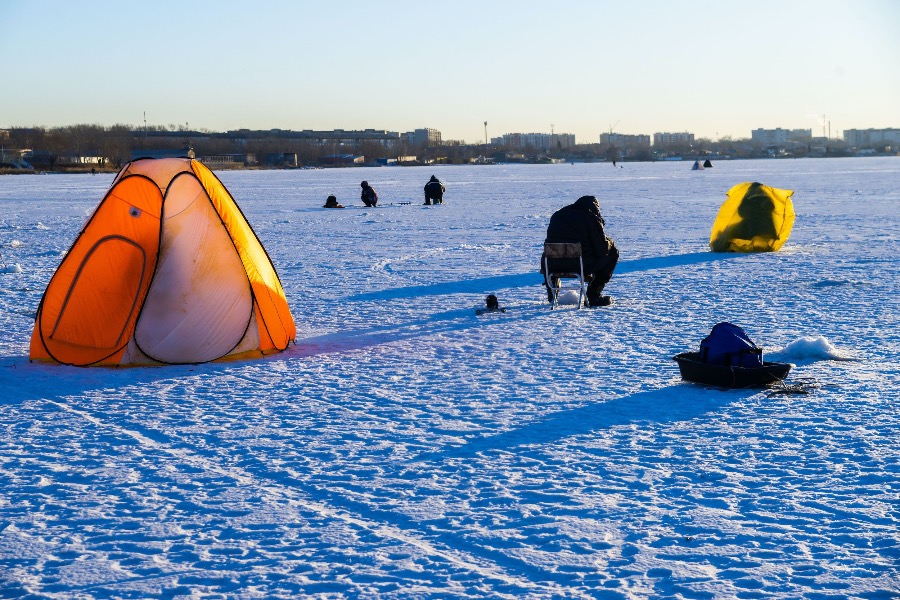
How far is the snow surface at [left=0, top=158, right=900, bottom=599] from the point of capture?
4152mm

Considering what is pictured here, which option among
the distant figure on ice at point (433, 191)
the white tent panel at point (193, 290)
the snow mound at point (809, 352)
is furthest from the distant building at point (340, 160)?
the snow mound at point (809, 352)

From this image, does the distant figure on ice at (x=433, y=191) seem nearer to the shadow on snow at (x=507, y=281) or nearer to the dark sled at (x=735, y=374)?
the shadow on snow at (x=507, y=281)

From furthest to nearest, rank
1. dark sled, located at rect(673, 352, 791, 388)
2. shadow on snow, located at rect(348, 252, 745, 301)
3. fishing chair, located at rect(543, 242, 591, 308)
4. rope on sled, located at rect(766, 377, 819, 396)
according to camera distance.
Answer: shadow on snow, located at rect(348, 252, 745, 301), fishing chair, located at rect(543, 242, 591, 308), dark sled, located at rect(673, 352, 791, 388), rope on sled, located at rect(766, 377, 819, 396)

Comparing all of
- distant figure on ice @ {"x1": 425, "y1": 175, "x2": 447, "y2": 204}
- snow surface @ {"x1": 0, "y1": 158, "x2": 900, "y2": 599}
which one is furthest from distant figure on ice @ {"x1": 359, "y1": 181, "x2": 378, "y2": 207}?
snow surface @ {"x1": 0, "y1": 158, "x2": 900, "y2": 599}

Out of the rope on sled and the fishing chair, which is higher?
the fishing chair

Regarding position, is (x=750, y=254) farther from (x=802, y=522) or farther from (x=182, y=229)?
(x=802, y=522)

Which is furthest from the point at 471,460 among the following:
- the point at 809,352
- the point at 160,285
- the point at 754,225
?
the point at 754,225

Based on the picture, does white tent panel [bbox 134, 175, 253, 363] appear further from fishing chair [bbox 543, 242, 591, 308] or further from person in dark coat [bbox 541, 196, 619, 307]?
person in dark coat [bbox 541, 196, 619, 307]

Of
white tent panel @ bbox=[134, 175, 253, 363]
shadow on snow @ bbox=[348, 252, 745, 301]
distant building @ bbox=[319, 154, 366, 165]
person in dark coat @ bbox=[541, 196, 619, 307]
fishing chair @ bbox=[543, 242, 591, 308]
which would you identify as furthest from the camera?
distant building @ bbox=[319, 154, 366, 165]

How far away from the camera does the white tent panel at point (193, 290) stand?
8469 mm

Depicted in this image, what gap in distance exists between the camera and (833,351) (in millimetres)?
8180

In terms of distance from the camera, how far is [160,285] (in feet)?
27.9

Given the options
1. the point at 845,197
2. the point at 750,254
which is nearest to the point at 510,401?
the point at 750,254

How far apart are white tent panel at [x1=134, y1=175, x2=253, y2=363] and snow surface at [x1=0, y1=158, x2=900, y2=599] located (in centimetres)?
25
